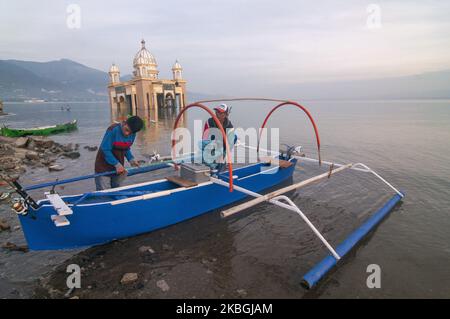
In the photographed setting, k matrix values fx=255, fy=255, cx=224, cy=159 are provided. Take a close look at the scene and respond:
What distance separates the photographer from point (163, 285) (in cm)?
446

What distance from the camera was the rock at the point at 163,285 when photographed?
4382mm

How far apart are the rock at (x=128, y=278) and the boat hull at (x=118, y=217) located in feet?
3.67

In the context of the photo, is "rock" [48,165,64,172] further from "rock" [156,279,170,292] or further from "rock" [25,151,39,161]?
"rock" [156,279,170,292]

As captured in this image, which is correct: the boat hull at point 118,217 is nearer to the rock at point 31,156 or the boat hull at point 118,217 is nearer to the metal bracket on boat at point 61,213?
the metal bracket on boat at point 61,213

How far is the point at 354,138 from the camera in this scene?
20.6 meters

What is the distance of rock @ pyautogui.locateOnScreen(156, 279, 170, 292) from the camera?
173 inches

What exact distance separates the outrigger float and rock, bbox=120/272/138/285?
1.12 m

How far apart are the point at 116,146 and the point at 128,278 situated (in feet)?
9.20

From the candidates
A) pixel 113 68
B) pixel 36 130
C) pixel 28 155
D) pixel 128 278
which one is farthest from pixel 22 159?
pixel 113 68

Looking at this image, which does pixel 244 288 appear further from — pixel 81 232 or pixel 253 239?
pixel 81 232

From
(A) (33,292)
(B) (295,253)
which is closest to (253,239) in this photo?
(B) (295,253)

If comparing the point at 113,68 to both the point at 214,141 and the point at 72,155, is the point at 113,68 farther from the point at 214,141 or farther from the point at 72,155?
the point at 214,141

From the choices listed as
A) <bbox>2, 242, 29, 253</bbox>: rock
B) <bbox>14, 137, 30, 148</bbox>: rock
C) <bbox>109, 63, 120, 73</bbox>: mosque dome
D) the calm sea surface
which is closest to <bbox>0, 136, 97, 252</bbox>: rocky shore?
<bbox>14, 137, 30, 148</bbox>: rock
